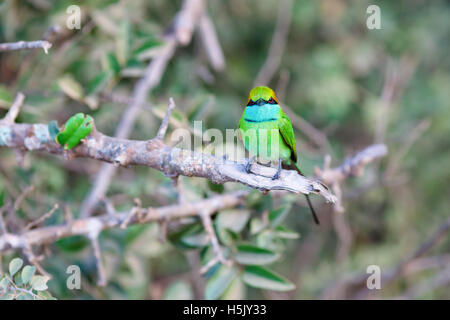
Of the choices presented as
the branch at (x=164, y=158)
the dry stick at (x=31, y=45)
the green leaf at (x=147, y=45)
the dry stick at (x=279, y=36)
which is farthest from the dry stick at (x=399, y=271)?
the dry stick at (x=31, y=45)

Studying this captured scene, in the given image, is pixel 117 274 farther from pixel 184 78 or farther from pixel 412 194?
pixel 412 194

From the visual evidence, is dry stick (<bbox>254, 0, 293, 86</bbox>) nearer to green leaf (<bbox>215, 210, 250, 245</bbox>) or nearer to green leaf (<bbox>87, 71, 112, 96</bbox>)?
green leaf (<bbox>87, 71, 112, 96</bbox>)

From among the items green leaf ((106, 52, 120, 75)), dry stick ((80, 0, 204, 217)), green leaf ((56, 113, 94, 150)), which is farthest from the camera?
dry stick ((80, 0, 204, 217))

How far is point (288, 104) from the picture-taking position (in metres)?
3.67

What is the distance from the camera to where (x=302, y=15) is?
3.38 meters

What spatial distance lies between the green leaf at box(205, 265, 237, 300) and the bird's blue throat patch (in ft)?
2.11

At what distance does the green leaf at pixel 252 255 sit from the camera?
186cm

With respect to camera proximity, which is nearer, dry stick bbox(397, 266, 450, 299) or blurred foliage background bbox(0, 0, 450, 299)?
blurred foliage background bbox(0, 0, 450, 299)

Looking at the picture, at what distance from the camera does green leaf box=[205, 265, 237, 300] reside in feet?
6.05

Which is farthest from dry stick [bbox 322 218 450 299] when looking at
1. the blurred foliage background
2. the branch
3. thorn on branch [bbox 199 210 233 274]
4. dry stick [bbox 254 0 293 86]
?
dry stick [bbox 254 0 293 86]

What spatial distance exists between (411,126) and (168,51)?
1868 millimetres

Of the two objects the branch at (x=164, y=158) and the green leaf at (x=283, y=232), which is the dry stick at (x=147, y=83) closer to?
the branch at (x=164, y=158)

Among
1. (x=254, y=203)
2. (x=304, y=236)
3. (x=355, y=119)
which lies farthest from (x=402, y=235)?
(x=254, y=203)
